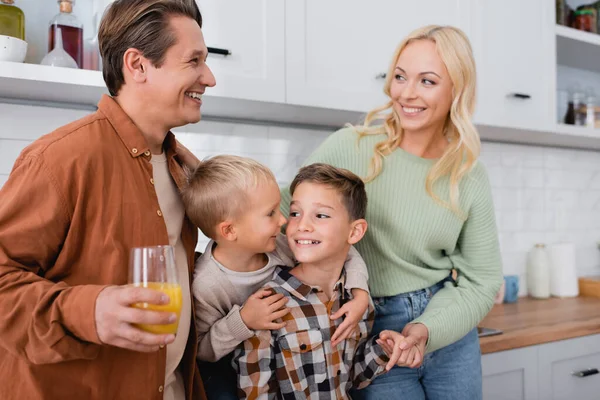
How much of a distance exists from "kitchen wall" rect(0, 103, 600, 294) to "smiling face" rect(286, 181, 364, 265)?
2.54ft

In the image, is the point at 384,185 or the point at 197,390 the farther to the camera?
the point at 384,185

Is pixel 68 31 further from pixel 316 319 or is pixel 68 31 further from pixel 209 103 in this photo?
pixel 316 319

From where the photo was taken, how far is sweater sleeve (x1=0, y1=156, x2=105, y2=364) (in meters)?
0.90

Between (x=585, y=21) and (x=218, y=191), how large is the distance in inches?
91.1

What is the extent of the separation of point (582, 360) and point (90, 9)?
2120mm

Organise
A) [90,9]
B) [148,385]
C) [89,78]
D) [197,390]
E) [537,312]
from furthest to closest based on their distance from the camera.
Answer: [537,312] → [90,9] → [89,78] → [197,390] → [148,385]

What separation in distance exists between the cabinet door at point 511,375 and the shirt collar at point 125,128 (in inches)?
52.9

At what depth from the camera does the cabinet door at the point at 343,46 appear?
1787mm

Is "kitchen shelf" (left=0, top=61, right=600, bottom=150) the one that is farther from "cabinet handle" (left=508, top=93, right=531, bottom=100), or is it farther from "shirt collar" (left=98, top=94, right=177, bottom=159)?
"shirt collar" (left=98, top=94, right=177, bottom=159)

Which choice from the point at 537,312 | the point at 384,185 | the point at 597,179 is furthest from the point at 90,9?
the point at 597,179

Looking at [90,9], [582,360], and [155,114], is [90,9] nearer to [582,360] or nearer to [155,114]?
[155,114]

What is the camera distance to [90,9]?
1.81m

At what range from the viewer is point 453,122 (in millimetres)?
1556

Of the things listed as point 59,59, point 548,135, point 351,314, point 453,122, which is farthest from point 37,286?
point 548,135
